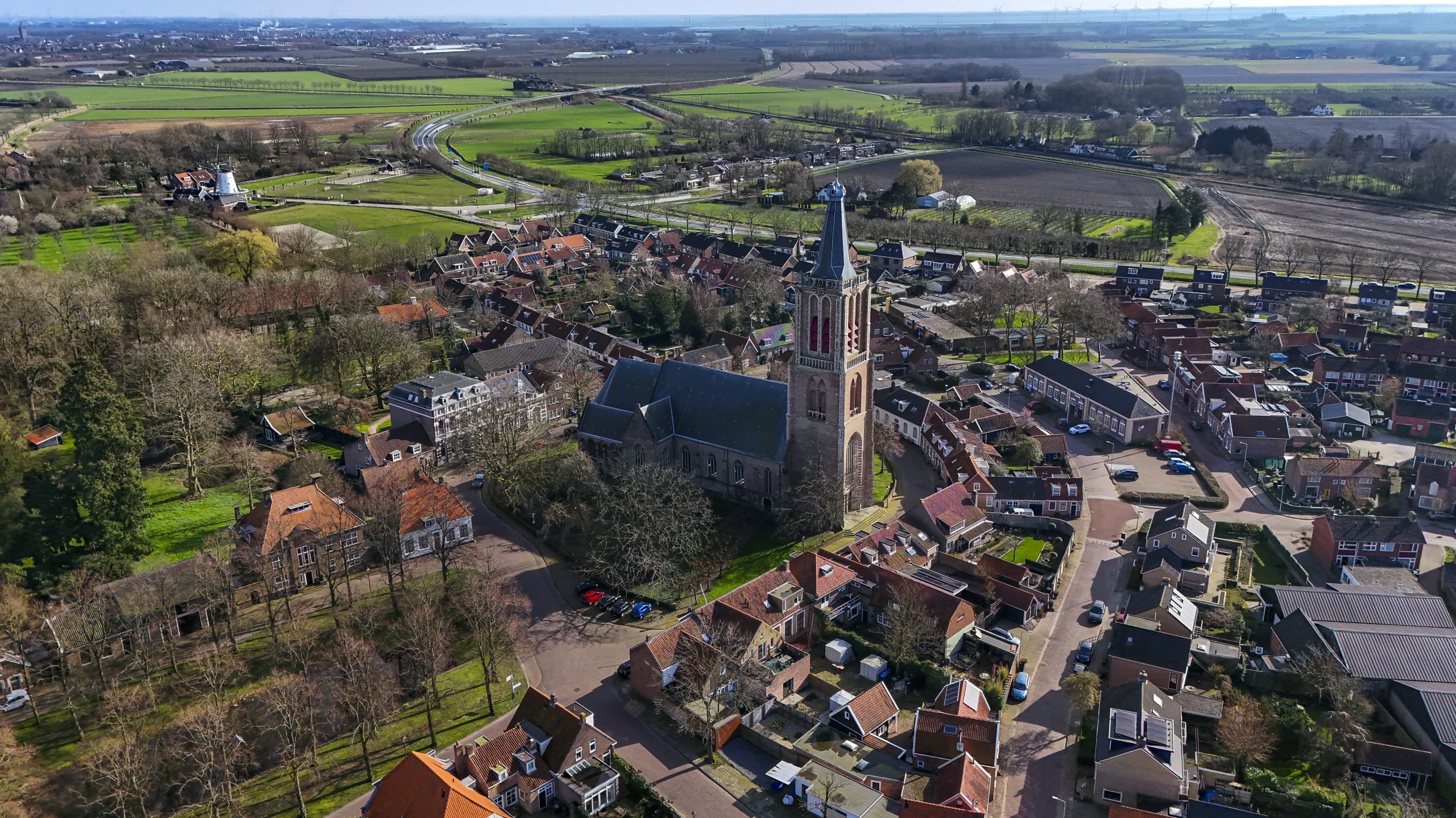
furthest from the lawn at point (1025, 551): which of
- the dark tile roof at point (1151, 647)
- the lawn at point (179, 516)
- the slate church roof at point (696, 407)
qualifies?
the lawn at point (179, 516)

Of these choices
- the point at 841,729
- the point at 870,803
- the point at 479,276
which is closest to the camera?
the point at 870,803

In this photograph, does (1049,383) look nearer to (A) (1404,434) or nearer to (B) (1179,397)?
(B) (1179,397)

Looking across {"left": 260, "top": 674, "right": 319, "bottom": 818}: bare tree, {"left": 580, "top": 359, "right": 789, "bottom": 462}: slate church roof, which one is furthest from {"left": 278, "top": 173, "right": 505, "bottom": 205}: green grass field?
{"left": 260, "top": 674, "right": 319, "bottom": 818}: bare tree

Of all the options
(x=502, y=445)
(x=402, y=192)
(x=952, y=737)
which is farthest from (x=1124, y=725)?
(x=402, y=192)

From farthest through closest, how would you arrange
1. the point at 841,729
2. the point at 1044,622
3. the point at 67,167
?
the point at 67,167
the point at 1044,622
the point at 841,729

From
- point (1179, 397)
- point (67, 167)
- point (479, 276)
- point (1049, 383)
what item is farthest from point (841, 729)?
point (67, 167)
